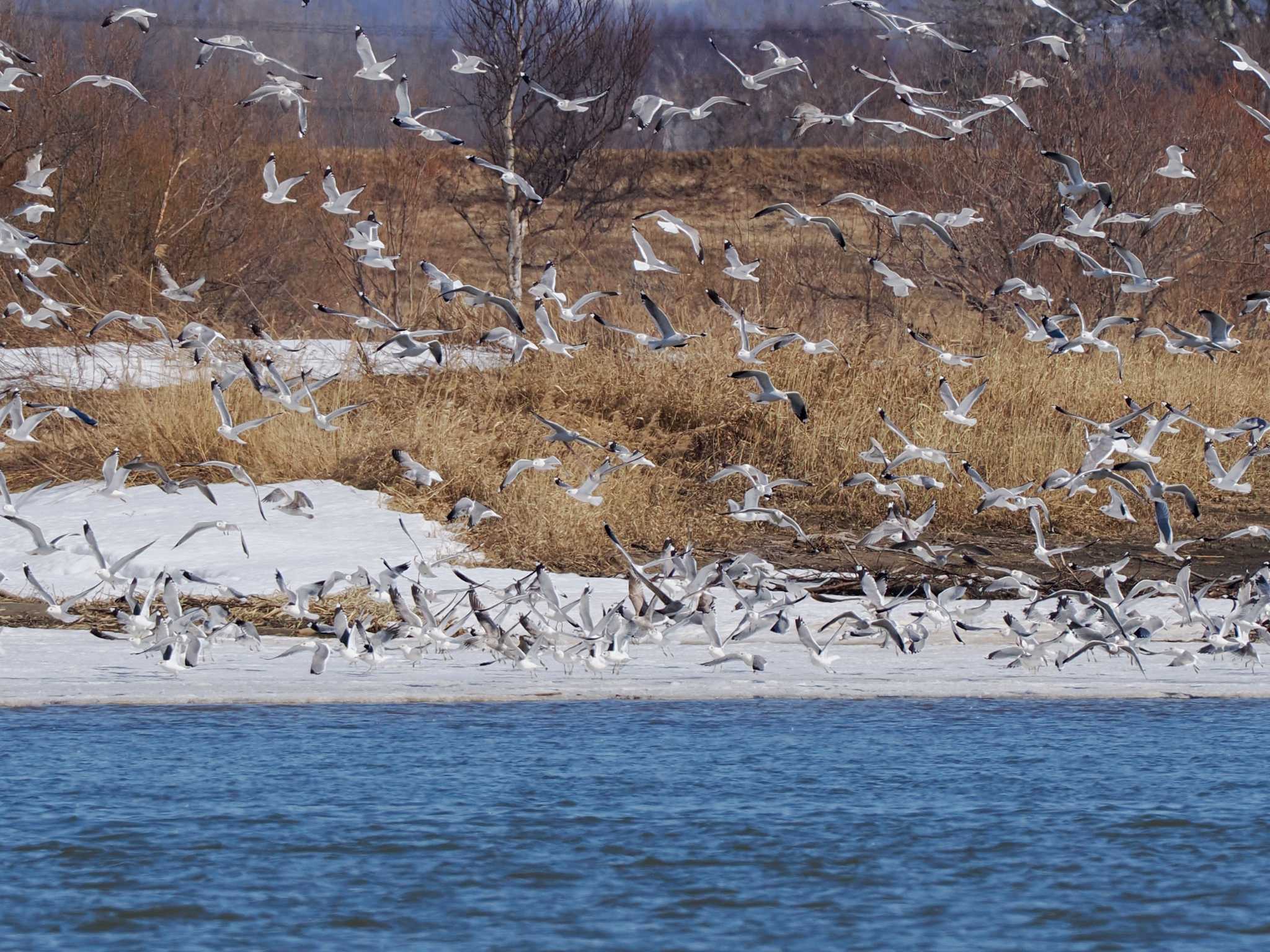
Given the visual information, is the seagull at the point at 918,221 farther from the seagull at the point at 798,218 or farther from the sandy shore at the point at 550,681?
the sandy shore at the point at 550,681

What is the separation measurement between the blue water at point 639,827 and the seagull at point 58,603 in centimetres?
70

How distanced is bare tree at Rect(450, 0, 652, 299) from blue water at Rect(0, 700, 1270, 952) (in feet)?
53.3

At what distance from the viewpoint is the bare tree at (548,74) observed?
23.1 meters

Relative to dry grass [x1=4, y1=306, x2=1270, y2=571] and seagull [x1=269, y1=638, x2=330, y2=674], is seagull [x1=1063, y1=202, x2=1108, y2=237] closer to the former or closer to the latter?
dry grass [x1=4, y1=306, x2=1270, y2=571]

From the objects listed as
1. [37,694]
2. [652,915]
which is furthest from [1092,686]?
[37,694]

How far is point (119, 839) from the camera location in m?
5.57

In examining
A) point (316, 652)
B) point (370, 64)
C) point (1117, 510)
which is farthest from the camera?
point (370, 64)

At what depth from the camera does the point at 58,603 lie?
949cm

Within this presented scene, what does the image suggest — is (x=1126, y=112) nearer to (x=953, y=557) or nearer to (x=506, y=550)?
(x=953, y=557)

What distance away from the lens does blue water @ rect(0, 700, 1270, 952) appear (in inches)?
191

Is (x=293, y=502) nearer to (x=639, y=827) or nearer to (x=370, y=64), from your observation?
(x=370, y=64)

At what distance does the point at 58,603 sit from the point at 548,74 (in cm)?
1549

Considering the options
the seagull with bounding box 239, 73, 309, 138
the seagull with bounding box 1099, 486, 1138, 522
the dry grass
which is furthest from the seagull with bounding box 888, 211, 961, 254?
the seagull with bounding box 239, 73, 309, 138

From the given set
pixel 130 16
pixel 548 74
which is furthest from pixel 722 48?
pixel 130 16
